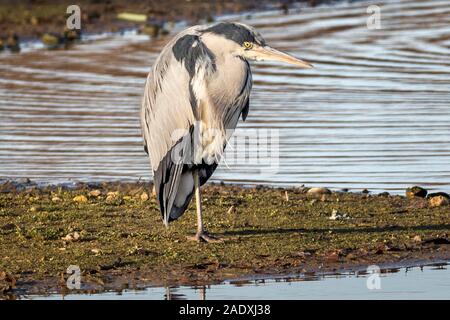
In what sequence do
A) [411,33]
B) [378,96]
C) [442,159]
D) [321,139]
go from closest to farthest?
[442,159]
[321,139]
[378,96]
[411,33]

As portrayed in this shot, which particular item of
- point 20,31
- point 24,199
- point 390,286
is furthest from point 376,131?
point 20,31

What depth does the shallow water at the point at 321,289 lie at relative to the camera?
8.05m

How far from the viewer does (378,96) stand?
16.6 m

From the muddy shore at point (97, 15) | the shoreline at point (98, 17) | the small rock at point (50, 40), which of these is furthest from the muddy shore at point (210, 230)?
the muddy shore at point (97, 15)

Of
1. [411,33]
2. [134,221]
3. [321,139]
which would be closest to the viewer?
[134,221]

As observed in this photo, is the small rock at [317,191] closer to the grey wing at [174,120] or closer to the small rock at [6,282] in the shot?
the grey wing at [174,120]

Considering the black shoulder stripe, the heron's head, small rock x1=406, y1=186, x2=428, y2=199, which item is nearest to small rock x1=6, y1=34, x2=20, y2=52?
small rock x1=406, y1=186, x2=428, y2=199

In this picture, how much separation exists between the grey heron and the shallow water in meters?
1.10

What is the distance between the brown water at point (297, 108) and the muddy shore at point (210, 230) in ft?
3.95

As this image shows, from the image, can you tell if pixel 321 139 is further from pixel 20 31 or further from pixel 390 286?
pixel 20 31

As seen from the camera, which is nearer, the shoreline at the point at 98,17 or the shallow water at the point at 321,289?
the shallow water at the point at 321,289

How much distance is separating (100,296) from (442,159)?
5.59 meters

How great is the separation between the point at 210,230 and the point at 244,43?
151cm

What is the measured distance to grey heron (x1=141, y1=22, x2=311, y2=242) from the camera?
922cm
